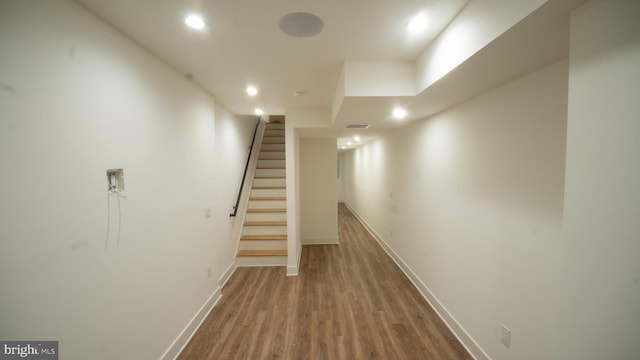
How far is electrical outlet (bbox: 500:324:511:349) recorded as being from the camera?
153 cm

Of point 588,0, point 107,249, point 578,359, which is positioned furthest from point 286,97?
point 578,359

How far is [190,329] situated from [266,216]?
2.19 m

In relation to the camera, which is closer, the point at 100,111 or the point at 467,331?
the point at 100,111

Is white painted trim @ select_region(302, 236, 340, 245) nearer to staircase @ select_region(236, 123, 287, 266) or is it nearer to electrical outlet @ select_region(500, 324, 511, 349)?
staircase @ select_region(236, 123, 287, 266)

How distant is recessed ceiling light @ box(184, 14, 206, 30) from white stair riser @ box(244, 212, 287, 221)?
10.4 feet

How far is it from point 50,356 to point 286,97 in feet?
8.64

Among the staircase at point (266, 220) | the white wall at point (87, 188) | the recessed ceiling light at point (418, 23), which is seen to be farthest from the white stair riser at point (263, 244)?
the recessed ceiling light at point (418, 23)

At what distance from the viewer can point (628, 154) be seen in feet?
2.24

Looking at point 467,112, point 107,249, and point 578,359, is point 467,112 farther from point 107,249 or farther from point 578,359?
point 107,249

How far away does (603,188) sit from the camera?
2.45 feet

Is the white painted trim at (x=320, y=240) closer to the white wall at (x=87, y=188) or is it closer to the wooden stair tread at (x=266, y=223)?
the wooden stair tread at (x=266, y=223)

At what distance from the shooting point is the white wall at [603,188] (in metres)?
0.68

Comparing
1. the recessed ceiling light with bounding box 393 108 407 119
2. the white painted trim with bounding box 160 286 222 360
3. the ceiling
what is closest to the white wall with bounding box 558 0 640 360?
the ceiling

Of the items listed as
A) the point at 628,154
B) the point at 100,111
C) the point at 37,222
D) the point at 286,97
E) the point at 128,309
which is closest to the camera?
the point at 628,154
